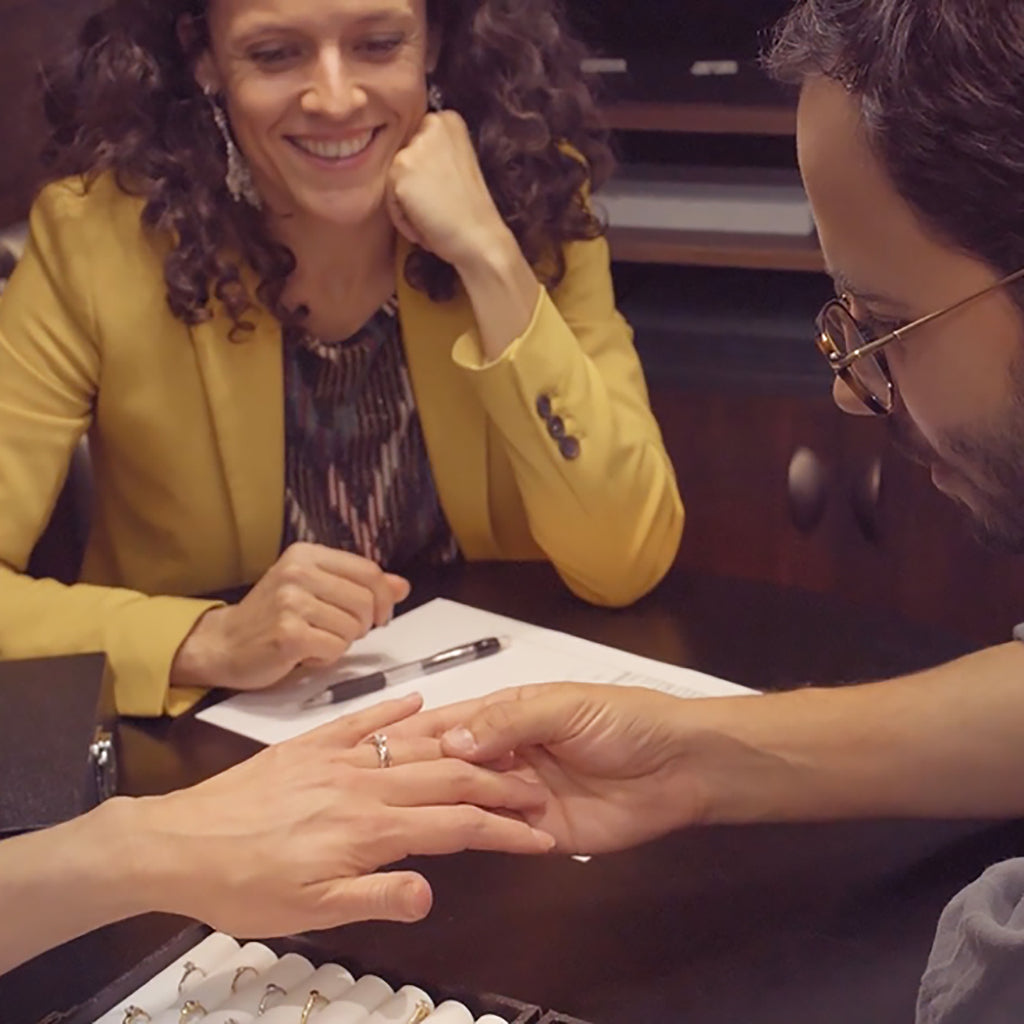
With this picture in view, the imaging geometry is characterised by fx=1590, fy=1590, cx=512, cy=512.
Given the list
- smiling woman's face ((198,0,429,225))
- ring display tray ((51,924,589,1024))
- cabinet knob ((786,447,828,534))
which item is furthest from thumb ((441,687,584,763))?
cabinet knob ((786,447,828,534))

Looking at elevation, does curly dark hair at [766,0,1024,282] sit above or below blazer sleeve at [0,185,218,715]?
above

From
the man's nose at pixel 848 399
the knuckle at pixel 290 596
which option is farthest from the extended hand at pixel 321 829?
the man's nose at pixel 848 399

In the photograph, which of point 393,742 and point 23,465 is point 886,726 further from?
point 23,465

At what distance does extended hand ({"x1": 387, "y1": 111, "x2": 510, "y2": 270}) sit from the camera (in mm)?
1704

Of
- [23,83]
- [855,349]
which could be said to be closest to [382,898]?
[855,349]

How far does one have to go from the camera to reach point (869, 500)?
237 cm

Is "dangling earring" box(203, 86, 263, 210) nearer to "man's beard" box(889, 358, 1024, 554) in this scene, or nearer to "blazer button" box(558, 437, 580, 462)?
"blazer button" box(558, 437, 580, 462)

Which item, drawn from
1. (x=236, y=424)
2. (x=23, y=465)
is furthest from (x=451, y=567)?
(x=23, y=465)

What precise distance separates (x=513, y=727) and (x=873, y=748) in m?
0.27

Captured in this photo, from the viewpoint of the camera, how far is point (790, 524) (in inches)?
96.0

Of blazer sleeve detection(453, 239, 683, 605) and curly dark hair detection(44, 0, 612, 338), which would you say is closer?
blazer sleeve detection(453, 239, 683, 605)

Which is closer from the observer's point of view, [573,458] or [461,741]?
[461,741]

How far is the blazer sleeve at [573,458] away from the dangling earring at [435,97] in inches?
12.2

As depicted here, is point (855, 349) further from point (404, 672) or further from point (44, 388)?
point (44, 388)
